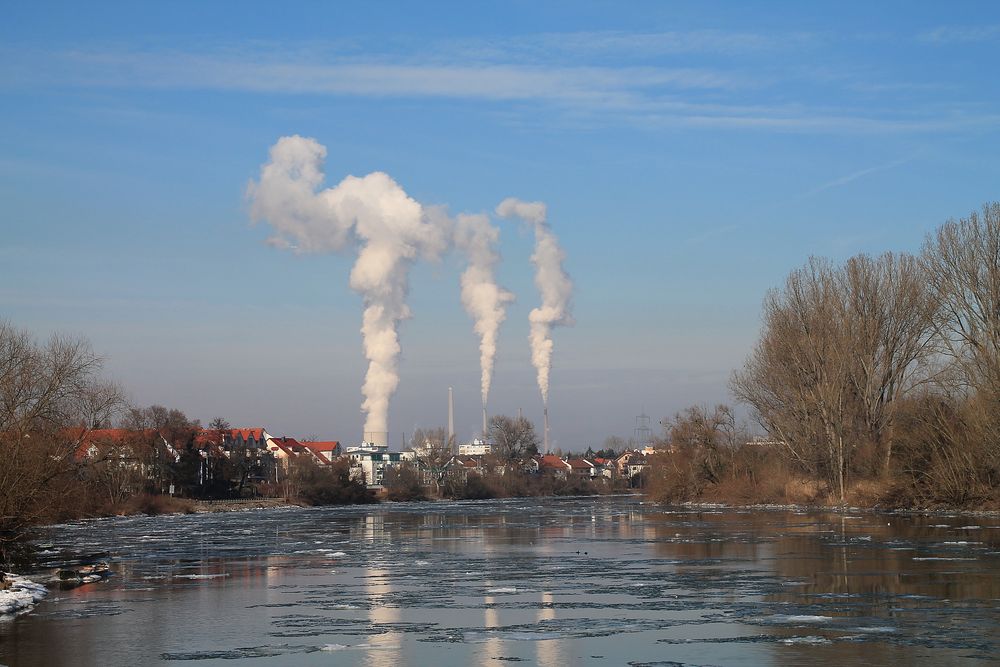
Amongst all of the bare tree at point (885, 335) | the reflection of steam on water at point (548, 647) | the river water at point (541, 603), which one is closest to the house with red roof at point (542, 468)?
the bare tree at point (885, 335)

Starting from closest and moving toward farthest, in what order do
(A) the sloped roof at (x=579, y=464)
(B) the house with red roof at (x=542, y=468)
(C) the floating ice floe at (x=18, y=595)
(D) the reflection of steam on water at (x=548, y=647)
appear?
(D) the reflection of steam on water at (x=548, y=647), (C) the floating ice floe at (x=18, y=595), (B) the house with red roof at (x=542, y=468), (A) the sloped roof at (x=579, y=464)

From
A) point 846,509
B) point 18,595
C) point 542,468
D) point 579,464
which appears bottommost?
point 846,509

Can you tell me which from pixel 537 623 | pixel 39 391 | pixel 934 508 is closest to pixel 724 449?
pixel 934 508

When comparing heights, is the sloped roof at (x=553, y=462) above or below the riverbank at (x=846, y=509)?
above

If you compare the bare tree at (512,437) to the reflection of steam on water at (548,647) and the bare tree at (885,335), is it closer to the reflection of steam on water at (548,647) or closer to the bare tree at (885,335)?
the bare tree at (885,335)

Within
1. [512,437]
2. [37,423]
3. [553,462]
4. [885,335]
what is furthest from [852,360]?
[553,462]

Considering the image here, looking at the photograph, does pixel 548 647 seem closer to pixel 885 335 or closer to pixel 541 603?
pixel 541 603

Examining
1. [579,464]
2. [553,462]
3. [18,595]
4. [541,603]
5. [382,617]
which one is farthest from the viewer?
[579,464]

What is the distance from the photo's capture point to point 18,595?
1942cm

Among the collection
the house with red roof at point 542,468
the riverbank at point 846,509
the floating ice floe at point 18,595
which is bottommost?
the riverbank at point 846,509

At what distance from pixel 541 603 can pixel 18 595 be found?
9.55 metres

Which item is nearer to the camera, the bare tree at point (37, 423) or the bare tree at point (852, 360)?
the bare tree at point (37, 423)

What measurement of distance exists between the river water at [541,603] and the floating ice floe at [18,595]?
12.9 inches

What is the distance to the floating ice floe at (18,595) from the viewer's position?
18.2m
